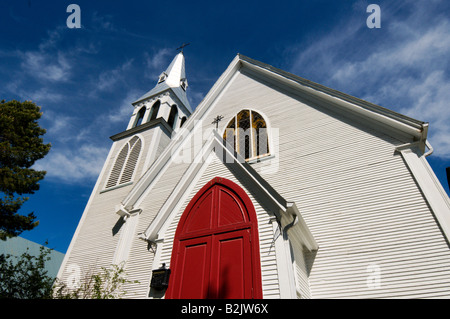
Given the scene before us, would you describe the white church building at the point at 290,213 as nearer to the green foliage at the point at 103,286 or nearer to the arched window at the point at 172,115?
the green foliage at the point at 103,286

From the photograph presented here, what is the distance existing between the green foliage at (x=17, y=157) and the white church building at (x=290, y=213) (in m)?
7.46

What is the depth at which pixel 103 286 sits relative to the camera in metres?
8.55

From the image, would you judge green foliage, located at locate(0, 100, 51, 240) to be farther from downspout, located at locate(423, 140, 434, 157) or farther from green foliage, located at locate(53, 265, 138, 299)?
downspout, located at locate(423, 140, 434, 157)

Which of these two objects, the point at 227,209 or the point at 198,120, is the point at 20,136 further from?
the point at 227,209

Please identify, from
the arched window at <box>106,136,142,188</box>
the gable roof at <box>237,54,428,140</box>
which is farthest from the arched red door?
the arched window at <box>106,136,142,188</box>

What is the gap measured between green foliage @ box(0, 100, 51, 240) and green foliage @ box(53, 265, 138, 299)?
9090mm

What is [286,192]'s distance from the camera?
28.0ft

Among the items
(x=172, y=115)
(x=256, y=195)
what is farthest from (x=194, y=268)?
(x=172, y=115)

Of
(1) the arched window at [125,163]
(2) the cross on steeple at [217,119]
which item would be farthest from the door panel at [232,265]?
(1) the arched window at [125,163]

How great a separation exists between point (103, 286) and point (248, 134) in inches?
297

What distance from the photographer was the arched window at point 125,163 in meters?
13.6

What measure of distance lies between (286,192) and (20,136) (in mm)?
17735

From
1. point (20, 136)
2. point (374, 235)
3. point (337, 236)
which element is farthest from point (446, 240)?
point (20, 136)

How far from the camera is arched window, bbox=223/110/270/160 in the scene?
33.7ft
